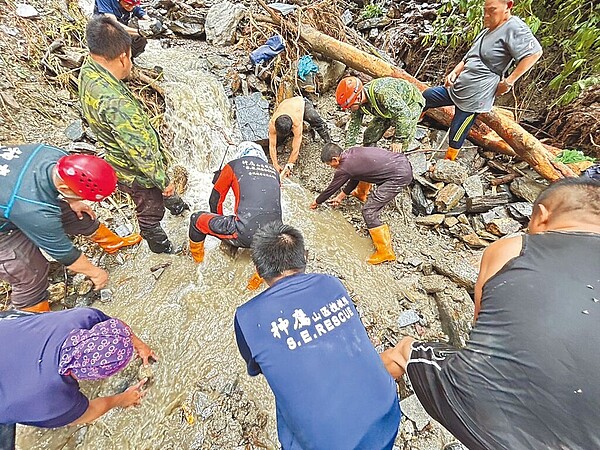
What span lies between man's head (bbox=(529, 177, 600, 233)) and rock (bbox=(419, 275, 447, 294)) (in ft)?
5.26

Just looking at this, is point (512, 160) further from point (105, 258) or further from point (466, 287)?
point (105, 258)

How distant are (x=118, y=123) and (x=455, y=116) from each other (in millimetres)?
3300

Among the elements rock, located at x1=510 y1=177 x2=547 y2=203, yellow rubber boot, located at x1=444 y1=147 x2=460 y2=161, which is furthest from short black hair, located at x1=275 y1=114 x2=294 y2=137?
rock, located at x1=510 y1=177 x2=547 y2=203

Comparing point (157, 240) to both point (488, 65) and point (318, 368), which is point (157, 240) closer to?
point (318, 368)

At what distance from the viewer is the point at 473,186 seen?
3771mm

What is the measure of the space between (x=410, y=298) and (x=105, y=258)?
2939 mm

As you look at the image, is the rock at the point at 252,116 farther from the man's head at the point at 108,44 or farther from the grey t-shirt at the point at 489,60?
the grey t-shirt at the point at 489,60

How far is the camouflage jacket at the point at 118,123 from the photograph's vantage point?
2336 mm

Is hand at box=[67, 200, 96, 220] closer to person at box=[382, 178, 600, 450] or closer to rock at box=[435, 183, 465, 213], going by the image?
person at box=[382, 178, 600, 450]

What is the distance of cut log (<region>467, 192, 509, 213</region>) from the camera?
142 inches

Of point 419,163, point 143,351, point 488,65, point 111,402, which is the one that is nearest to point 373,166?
point 419,163

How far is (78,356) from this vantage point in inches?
59.9

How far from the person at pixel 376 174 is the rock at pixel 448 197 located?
0.62 meters

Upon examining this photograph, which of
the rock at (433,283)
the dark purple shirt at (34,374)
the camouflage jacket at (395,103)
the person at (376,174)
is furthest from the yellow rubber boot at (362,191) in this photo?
the dark purple shirt at (34,374)
